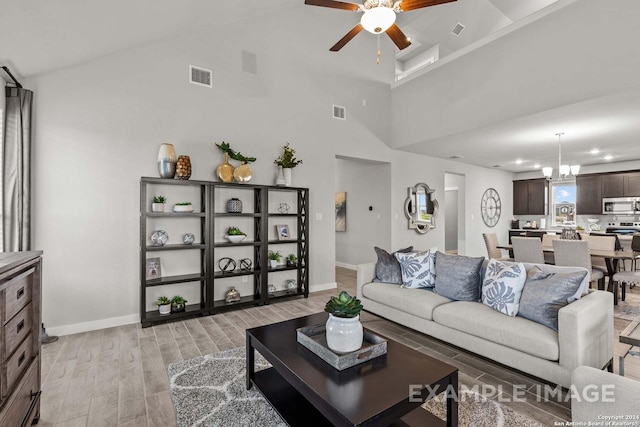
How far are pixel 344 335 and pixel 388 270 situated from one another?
1991 mm

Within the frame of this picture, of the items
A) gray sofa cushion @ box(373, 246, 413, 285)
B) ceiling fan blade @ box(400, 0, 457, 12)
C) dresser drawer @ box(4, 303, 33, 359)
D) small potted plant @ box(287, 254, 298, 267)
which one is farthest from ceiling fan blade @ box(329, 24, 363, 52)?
dresser drawer @ box(4, 303, 33, 359)

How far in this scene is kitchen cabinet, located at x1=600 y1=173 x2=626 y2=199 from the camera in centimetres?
725

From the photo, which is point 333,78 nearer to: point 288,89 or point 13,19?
point 288,89

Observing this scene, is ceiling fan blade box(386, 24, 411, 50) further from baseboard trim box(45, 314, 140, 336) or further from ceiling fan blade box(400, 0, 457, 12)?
baseboard trim box(45, 314, 140, 336)

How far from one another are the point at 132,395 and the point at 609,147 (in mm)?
8120

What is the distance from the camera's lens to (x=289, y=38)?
203 inches

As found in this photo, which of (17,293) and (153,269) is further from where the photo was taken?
(153,269)

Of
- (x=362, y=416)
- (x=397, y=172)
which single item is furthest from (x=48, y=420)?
(x=397, y=172)

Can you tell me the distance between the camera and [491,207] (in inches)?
349

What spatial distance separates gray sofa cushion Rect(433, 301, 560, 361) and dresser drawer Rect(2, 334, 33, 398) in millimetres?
2875

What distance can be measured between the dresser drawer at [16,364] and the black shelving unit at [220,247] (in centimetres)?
182

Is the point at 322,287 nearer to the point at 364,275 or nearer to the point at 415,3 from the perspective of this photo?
the point at 364,275

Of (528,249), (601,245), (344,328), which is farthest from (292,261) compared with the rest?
(601,245)

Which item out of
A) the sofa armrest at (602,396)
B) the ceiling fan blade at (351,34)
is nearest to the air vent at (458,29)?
the ceiling fan blade at (351,34)
